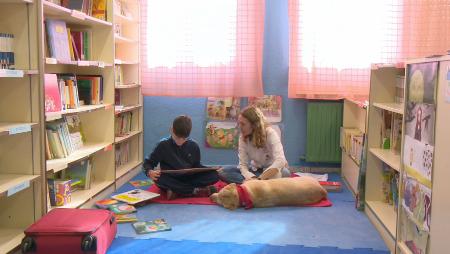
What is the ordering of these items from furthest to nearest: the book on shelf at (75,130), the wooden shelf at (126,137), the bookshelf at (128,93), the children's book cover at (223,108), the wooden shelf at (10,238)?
the children's book cover at (223,108) < the bookshelf at (128,93) < the wooden shelf at (126,137) < the book on shelf at (75,130) < the wooden shelf at (10,238)

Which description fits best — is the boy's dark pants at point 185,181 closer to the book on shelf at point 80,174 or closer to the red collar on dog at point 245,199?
the red collar on dog at point 245,199

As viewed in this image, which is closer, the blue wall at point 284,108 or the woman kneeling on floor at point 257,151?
the woman kneeling on floor at point 257,151

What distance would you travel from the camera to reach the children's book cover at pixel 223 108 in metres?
5.15

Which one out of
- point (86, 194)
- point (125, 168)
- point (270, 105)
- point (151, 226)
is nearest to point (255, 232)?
point (151, 226)

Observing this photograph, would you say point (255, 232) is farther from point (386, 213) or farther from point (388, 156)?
point (388, 156)

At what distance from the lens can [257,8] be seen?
4809 mm

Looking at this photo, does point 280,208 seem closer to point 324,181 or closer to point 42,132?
point 324,181

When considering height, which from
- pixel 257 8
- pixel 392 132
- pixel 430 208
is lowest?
pixel 430 208

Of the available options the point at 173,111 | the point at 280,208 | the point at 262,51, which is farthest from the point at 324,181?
the point at 173,111

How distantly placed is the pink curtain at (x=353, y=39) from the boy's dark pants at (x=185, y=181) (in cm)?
140

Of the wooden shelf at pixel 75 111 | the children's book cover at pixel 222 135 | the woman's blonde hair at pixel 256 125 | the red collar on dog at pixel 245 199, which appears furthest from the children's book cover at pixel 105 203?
the children's book cover at pixel 222 135

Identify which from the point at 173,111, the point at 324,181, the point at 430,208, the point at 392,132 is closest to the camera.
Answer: the point at 430,208

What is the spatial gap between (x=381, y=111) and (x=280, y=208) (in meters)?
1.06

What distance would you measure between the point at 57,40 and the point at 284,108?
8.33ft
